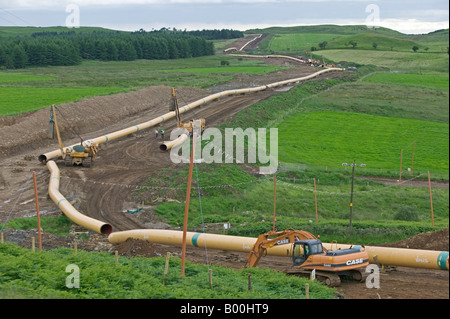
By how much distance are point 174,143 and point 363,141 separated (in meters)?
23.0

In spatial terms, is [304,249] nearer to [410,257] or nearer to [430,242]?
[410,257]

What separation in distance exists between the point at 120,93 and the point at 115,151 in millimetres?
29441

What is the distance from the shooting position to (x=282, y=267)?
3216cm

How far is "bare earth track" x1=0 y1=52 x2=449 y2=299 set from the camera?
95.6 ft

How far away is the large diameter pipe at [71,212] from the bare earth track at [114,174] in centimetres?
64

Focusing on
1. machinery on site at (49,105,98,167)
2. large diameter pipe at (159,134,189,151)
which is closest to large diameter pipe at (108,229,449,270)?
machinery on site at (49,105,98,167)

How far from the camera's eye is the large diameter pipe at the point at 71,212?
125 feet

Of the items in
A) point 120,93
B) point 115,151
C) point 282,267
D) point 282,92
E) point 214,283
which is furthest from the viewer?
point 282,92

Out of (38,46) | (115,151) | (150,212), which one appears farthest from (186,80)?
(150,212)

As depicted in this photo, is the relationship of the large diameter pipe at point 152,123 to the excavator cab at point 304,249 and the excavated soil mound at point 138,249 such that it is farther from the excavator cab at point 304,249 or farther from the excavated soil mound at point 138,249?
the excavator cab at point 304,249

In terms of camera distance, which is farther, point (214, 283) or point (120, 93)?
point (120, 93)

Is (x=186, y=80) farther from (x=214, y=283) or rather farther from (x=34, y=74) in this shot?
(x=214, y=283)

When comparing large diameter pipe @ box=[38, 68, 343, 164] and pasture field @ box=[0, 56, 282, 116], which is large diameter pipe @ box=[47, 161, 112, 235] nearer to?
large diameter pipe @ box=[38, 68, 343, 164]

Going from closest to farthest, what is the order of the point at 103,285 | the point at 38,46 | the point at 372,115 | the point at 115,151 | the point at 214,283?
the point at 103,285
the point at 214,283
the point at 115,151
the point at 372,115
the point at 38,46
